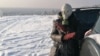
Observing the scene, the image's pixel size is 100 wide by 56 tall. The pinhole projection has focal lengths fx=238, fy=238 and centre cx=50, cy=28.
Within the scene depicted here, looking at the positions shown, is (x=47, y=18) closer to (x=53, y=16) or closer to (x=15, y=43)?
(x=53, y=16)

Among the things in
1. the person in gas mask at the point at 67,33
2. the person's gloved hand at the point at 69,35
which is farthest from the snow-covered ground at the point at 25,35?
the person's gloved hand at the point at 69,35

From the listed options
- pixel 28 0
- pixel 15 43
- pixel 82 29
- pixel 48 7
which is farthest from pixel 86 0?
pixel 82 29

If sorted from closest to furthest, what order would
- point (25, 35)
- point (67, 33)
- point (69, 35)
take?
point (69, 35)
point (67, 33)
point (25, 35)

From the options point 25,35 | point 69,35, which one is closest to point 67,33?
point 69,35

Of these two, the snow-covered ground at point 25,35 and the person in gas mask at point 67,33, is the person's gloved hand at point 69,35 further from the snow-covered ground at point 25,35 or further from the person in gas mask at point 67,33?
the snow-covered ground at point 25,35

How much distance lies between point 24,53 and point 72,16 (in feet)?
4.70

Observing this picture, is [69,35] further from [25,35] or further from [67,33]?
[25,35]

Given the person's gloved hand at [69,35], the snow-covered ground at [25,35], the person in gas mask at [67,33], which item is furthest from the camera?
the snow-covered ground at [25,35]

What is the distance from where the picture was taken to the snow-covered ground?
409cm

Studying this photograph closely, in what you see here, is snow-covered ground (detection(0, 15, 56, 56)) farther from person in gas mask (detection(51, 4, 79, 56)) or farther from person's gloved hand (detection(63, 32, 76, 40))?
person's gloved hand (detection(63, 32, 76, 40))

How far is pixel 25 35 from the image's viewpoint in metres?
4.88

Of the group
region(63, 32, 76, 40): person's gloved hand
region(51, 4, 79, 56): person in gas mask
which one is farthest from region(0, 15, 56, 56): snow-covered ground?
region(63, 32, 76, 40): person's gloved hand

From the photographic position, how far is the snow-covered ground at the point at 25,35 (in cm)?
409

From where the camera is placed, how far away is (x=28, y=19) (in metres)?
5.91
